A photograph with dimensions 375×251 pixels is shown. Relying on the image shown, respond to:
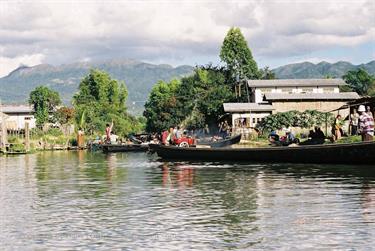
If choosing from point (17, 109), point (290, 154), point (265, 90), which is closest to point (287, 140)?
point (290, 154)

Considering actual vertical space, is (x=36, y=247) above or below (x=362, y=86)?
below

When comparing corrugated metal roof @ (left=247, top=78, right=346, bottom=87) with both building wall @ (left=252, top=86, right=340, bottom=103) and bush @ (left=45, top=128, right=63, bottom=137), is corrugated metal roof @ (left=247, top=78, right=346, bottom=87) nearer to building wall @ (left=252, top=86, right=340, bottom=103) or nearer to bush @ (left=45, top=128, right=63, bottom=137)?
building wall @ (left=252, top=86, right=340, bottom=103)

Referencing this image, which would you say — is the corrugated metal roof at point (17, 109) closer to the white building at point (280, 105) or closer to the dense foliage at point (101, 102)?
the dense foliage at point (101, 102)

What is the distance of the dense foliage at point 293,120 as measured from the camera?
198 ft

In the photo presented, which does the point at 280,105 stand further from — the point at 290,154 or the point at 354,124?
the point at 290,154

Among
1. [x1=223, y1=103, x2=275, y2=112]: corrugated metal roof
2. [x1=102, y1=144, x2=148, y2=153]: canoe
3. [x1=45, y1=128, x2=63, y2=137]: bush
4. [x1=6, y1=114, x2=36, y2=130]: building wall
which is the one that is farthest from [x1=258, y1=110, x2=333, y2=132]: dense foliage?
[x1=6, y1=114, x2=36, y2=130]: building wall

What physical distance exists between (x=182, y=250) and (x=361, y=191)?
8.42m

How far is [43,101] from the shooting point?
95.9m

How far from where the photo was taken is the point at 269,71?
94.3 meters

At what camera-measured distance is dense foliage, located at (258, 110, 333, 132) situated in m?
60.2

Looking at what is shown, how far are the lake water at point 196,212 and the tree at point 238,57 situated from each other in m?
65.8

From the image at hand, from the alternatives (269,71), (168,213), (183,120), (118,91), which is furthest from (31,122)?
(168,213)

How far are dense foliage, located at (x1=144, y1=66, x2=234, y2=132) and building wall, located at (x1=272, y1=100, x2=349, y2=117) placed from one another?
9.95 metres

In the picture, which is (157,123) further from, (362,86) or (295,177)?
(295,177)
